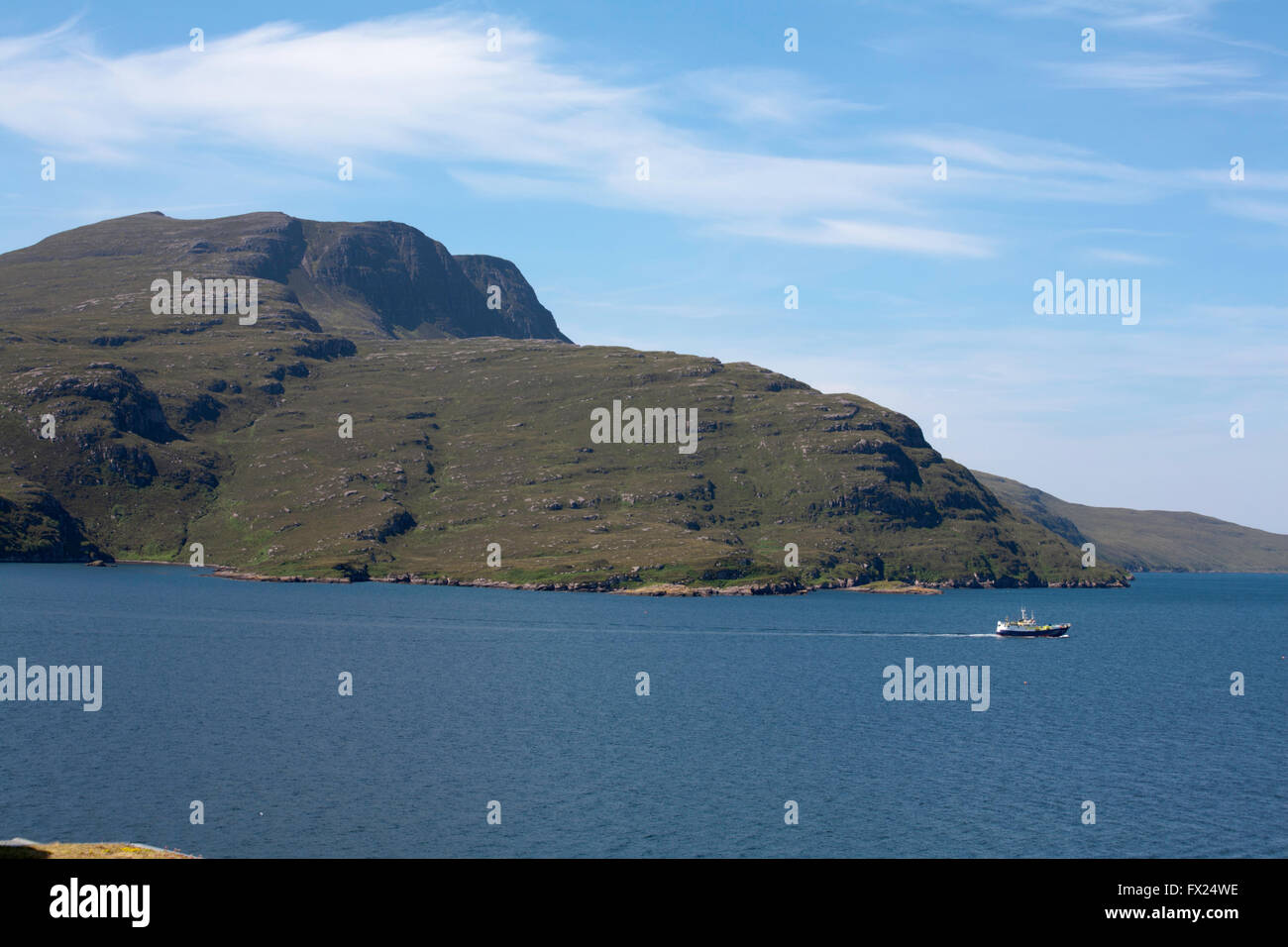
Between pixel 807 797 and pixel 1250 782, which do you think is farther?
pixel 1250 782

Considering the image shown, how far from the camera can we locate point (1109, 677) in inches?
6998

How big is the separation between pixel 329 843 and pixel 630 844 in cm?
2059

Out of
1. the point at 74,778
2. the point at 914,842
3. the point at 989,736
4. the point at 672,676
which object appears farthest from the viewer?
the point at 672,676

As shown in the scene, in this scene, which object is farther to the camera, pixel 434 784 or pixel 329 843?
pixel 434 784

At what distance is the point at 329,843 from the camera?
73062 millimetres

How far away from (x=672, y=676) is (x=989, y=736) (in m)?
55.4
